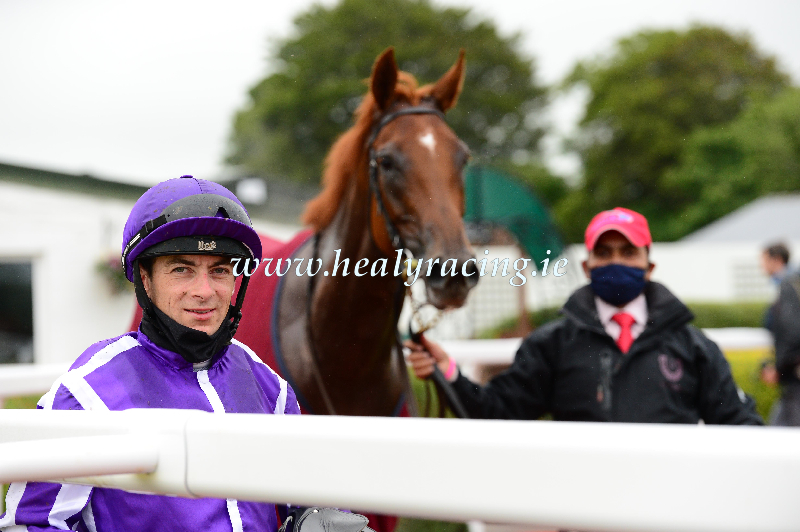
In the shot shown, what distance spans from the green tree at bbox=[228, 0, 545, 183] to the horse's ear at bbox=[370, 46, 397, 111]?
34 millimetres

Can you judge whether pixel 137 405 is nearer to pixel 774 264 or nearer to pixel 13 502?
pixel 13 502

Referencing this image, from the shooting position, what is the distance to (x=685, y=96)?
1.45 meters

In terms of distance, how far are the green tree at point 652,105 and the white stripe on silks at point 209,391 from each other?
2.54 ft

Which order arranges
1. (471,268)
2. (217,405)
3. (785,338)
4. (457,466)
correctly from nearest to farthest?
(457,466)
(217,405)
(471,268)
(785,338)

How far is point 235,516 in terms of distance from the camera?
1.03 meters

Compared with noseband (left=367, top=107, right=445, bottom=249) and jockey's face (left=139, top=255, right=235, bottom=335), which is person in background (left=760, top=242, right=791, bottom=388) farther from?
jockey's face (left=139, top=255, right=235, bottom=335)

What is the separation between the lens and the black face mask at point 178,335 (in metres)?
1.11

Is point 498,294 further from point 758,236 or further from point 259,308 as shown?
point 758,236

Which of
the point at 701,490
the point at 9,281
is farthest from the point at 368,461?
the point at 9,281

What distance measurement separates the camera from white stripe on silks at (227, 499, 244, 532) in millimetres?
1022

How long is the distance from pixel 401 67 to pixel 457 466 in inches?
58.4

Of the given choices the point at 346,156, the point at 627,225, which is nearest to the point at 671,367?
the point at 627,225

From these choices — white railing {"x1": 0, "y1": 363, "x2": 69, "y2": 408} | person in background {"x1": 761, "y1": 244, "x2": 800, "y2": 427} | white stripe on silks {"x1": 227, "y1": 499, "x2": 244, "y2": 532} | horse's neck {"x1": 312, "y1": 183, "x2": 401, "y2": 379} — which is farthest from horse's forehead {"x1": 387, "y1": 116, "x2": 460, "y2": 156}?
person in background {"x1": 761, "y1": 244, "x2": 800, "y2": 427}

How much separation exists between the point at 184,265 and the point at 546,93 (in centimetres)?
83
